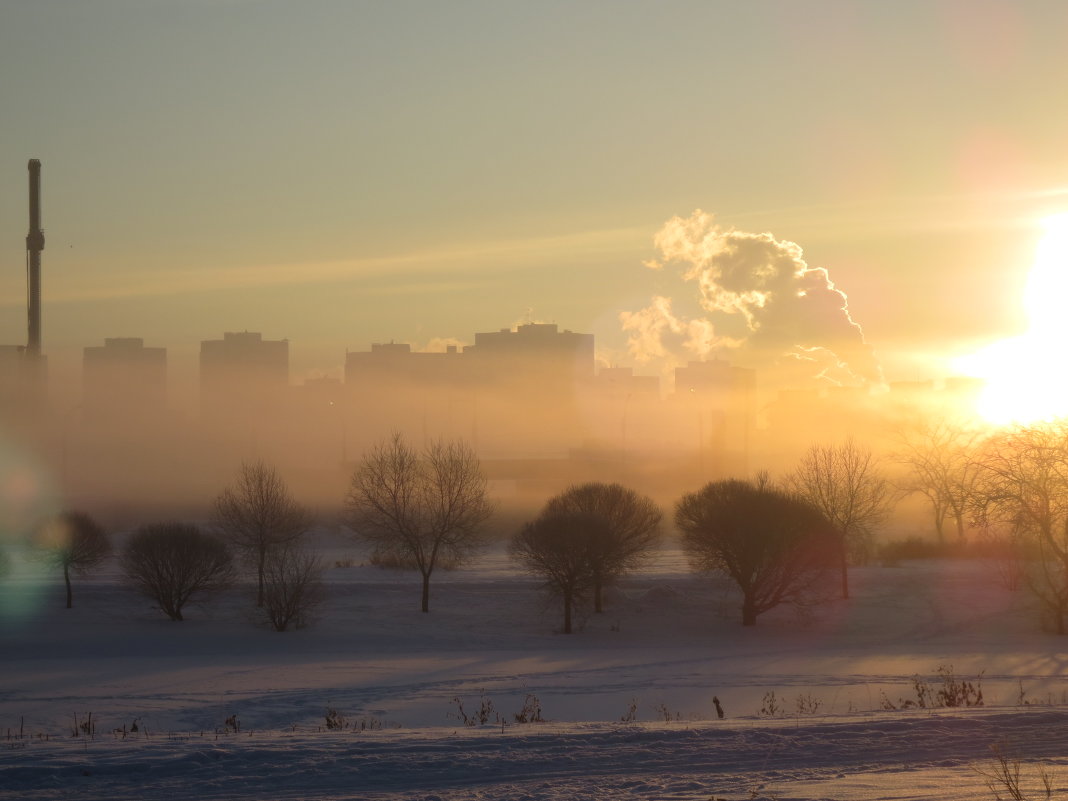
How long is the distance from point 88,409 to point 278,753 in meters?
123

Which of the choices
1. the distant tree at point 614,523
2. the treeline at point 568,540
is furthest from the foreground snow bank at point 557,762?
the distant tree at point 614,523

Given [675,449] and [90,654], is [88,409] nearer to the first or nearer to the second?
[675,449]

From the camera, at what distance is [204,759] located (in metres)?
13.3

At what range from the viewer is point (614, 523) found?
48.5 m

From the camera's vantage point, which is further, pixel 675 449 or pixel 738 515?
pixel 675 449

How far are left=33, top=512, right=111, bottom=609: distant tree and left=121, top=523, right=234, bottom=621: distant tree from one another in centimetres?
345

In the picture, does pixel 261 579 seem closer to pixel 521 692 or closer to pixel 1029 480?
pixel 521 692

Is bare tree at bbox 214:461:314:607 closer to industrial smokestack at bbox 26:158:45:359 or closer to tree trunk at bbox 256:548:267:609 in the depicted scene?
tree trunk at bbox 256:548:267:609

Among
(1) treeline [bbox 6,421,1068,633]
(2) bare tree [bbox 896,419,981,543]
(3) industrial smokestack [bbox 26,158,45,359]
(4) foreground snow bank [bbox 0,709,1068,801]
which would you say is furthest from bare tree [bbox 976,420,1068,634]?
(3) industrial smokestack [bbox 26,158,45,359]

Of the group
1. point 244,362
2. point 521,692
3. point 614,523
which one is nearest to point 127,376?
point 244,362

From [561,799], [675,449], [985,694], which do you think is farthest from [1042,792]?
[675,449]

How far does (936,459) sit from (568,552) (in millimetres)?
43202

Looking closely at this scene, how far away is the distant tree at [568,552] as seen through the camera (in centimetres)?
4412

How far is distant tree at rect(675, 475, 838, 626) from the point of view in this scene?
1756 inches
